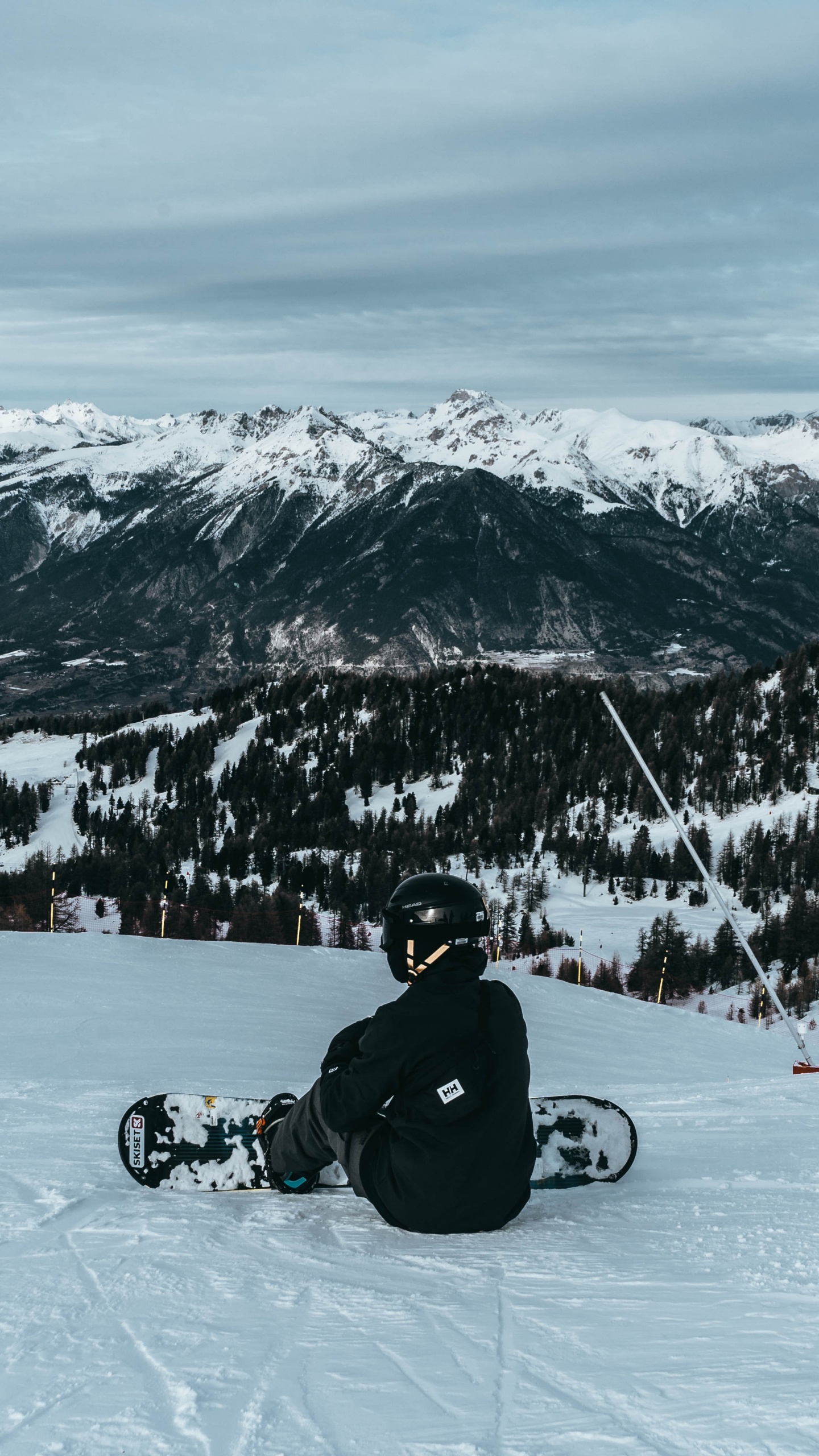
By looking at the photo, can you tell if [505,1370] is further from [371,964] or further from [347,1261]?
[371,964]

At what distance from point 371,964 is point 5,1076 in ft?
42.6

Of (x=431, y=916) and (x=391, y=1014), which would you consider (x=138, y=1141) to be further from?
(x=431, y=916)

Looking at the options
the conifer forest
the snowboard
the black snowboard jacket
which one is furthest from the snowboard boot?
the conifer forest

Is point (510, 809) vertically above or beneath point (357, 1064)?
beneath

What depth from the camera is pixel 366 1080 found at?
16.6 ft

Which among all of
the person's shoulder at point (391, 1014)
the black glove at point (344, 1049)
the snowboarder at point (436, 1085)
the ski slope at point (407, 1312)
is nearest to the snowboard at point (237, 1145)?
the ski slope at point (407, 1312)

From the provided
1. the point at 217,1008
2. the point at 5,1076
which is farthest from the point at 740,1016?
the point at 5,1076

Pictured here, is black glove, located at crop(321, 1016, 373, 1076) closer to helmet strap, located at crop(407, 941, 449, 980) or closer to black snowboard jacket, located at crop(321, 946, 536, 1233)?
black snowboard jacket, located at crop(321, 946, 536, 1233)

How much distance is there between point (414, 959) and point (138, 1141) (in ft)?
8.00

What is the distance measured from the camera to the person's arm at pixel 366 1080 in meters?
5.03

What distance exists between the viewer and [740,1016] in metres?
51.2

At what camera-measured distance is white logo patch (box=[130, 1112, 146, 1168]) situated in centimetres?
640

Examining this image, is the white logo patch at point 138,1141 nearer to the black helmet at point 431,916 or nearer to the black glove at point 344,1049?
the black glove at point 344,1049

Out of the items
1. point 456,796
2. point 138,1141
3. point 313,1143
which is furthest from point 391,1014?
point 456,796
